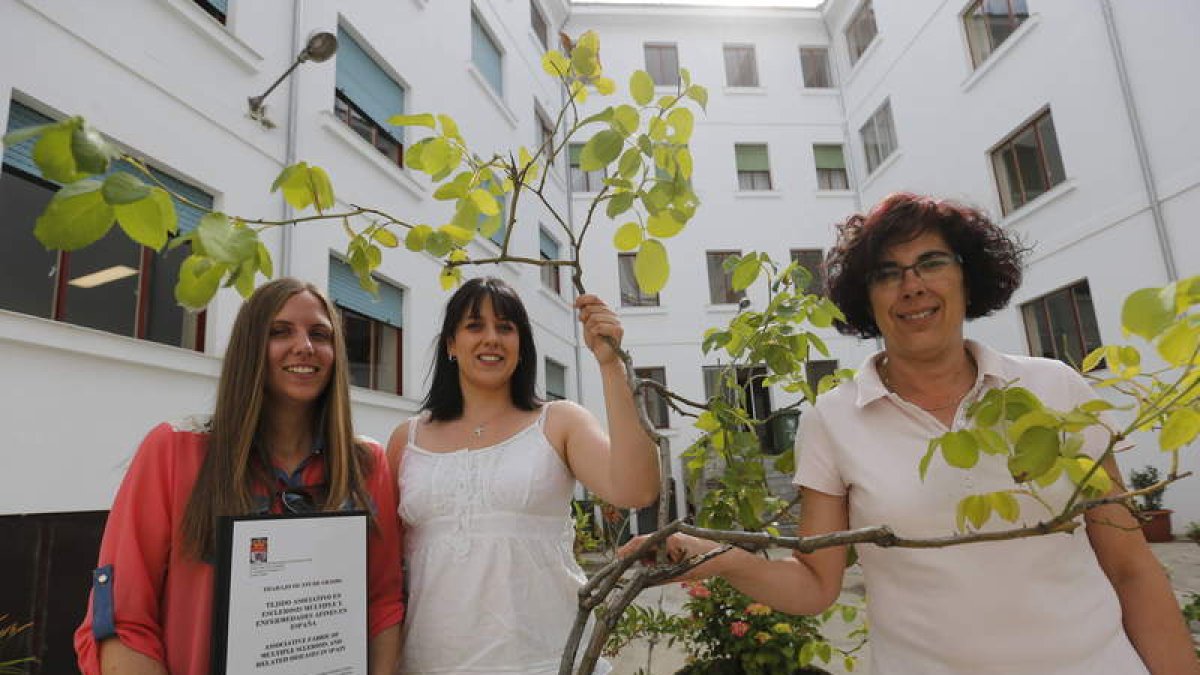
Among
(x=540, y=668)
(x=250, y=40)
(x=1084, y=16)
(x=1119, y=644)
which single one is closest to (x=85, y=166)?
(x=540, y=668)

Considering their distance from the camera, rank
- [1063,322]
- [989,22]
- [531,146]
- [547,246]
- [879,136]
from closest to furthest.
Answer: [1063,322] < [989,22] < [531,146] < [547,246] < [879,136]

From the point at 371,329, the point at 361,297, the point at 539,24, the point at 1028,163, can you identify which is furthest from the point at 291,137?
the point at 1028,163

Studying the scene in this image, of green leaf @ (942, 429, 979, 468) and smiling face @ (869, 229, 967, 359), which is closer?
green leaf @ (942, 429, 979, 468)

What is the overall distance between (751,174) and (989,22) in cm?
624

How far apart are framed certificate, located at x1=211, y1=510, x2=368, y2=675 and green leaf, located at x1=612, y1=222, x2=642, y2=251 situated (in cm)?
88

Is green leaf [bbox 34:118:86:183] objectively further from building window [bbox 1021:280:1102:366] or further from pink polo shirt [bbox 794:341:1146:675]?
building window [bbox 1021:280:1102:366]

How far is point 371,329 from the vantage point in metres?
6.86

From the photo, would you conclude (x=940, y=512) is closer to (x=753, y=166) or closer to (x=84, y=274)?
(x=84, y=274)

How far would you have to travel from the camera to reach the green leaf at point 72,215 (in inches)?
24.0

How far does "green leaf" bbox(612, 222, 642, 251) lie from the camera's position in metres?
1.02

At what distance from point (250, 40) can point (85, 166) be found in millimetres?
5747

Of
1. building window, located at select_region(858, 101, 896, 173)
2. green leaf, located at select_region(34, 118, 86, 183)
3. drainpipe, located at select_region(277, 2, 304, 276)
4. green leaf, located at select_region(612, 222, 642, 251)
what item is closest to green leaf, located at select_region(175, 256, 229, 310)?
green leaf, located at select_region(34, 118, 86, 183)

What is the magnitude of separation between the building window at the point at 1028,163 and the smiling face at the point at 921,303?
946 cm

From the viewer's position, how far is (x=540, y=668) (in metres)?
1.57
